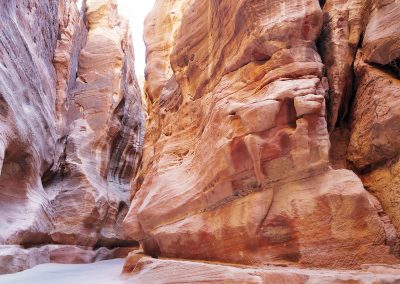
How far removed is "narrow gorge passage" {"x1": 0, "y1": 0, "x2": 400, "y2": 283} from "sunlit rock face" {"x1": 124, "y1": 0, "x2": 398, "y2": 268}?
0.02 metres

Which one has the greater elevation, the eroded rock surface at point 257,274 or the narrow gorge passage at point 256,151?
the narrow gorge passage at point 256,151

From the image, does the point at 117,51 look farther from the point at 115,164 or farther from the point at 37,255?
the point at 37,255

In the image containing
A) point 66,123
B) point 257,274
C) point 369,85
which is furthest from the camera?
point 66,123

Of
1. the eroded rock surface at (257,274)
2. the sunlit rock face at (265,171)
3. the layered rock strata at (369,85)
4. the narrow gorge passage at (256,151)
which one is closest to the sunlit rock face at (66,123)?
the narrow gorge passage at (256,151)

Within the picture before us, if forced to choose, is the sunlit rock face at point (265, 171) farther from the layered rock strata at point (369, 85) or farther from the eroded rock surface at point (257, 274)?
the eroded rock surface at point (257, 274)

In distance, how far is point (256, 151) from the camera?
410cm

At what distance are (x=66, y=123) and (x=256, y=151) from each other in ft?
34.6

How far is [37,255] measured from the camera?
27.5 feet

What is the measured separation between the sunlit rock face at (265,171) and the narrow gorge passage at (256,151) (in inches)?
0.6

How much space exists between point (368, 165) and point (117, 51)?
1308 cm

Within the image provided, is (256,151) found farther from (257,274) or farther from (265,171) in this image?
(257,274)

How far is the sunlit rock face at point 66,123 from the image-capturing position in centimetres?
781

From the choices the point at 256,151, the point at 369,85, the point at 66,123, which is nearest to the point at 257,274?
the point at 256,151

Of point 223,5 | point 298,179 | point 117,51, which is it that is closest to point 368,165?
point 298,179
